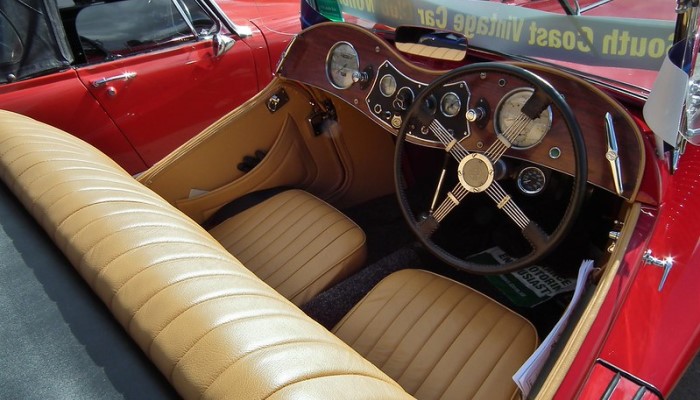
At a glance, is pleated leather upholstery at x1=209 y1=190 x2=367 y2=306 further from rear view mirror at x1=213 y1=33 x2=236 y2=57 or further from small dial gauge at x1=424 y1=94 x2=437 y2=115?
rear view mirror at x1=213 y1=33 x2=236 y2=57

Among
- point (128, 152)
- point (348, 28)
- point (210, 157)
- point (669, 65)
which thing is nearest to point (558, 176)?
point (669, 65)

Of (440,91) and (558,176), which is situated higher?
(440,91)

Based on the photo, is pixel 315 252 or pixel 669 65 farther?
Answer: pixel 315 252

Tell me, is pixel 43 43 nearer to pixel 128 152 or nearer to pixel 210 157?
pixel 128 152

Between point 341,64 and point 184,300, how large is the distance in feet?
4.01

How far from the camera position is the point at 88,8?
2.91m

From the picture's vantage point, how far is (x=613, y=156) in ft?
4.33

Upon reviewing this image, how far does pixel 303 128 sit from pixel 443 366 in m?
1.29

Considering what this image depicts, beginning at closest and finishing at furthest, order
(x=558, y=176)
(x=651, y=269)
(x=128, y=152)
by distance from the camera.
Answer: (x=651, y=269) < (x=558, y=176) < (x=128, y=152)

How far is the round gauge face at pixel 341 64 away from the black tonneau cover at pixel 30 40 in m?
1.43

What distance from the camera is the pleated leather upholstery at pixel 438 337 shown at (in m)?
1.52

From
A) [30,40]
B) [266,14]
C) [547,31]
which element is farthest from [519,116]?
[266,14]

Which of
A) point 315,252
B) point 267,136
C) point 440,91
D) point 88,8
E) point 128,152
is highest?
point 440,91

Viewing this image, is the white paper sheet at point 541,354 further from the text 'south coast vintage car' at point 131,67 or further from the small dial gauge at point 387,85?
the text 'south coast vintage car' at point 131,67
